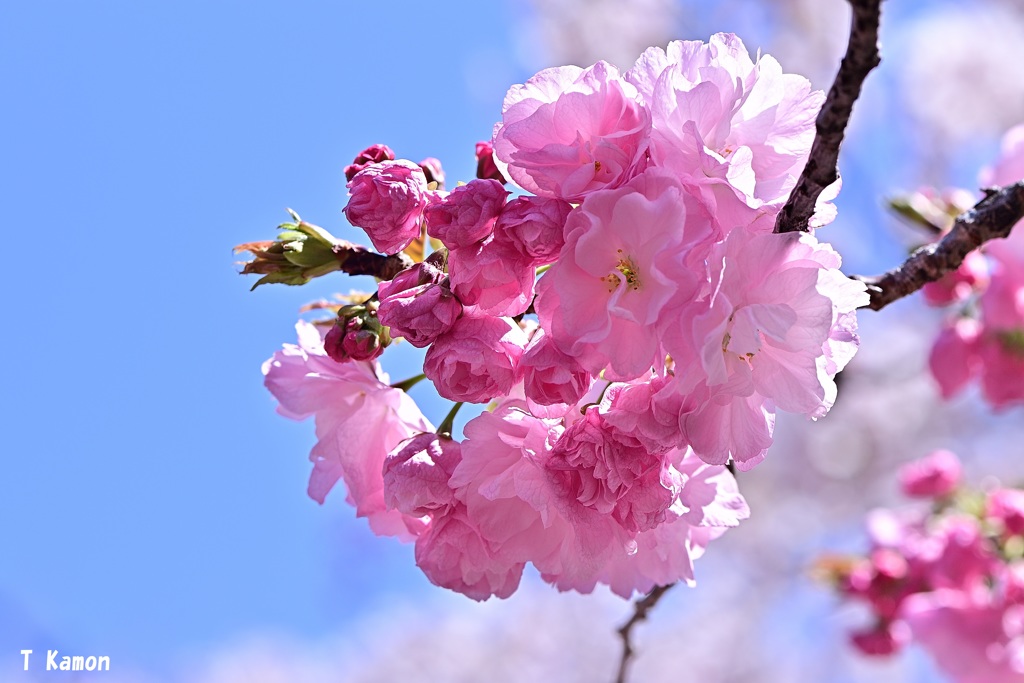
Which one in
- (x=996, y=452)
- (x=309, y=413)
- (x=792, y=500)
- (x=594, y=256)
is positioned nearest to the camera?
(x=594, y=256)

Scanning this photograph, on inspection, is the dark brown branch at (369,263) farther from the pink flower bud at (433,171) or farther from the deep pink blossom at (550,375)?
the deep pink blossom at (550,375)

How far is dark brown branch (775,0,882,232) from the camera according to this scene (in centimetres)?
54

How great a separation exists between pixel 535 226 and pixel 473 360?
122 mm

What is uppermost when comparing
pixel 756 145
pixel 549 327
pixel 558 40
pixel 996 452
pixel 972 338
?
pixel 558 40

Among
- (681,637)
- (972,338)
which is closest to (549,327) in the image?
(972,338)

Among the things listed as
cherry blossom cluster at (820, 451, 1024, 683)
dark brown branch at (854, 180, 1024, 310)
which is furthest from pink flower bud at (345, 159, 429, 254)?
cherry blossom cluster at (820, 451, 1024, 683)

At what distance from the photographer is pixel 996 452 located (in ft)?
19.9

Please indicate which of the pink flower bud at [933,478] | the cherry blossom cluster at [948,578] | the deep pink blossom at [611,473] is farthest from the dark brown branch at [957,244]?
the pink flower bud at [933,478]

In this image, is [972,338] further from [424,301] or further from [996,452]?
[996,452]

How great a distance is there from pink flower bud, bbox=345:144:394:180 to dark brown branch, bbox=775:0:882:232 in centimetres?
40

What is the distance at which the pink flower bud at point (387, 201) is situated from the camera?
2.58 feet

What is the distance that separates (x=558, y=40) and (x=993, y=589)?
5.81 m

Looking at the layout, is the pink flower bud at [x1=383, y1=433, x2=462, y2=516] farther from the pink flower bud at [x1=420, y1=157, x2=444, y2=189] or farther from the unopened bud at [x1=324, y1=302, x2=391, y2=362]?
the pink flower bud at [x1=420, y1=157, x2=444, y2=189]

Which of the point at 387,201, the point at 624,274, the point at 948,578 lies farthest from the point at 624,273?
the point at 948,578
